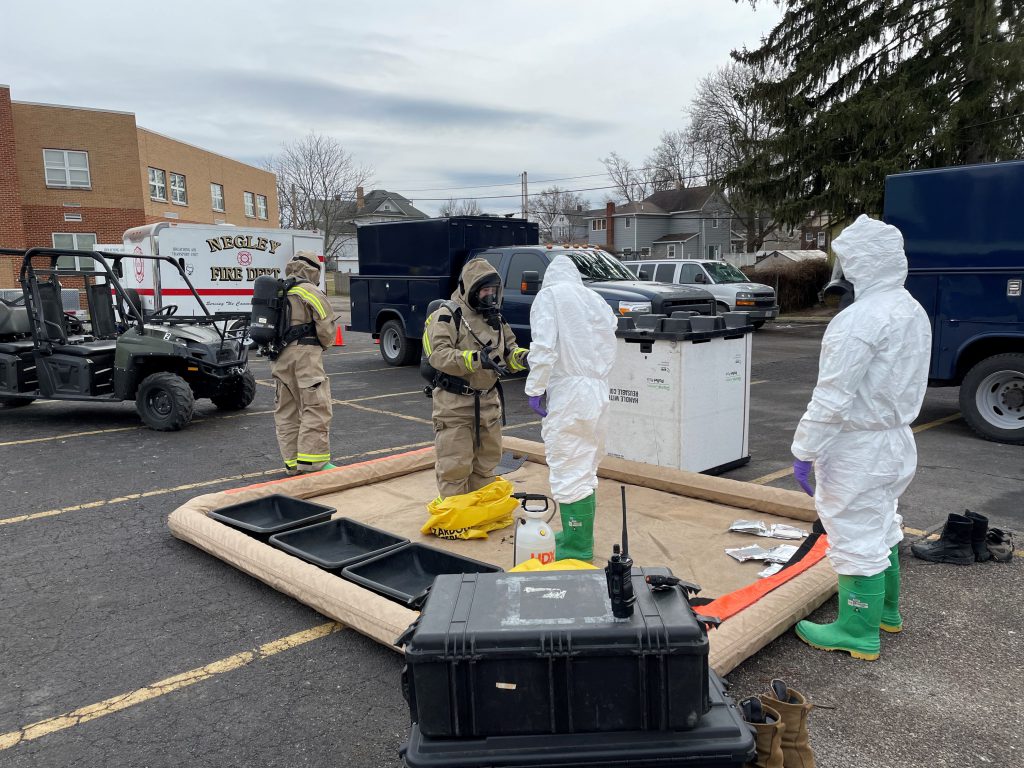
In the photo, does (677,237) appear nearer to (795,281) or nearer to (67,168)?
(795,281)

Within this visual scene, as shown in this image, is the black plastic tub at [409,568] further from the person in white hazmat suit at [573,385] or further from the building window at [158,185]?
the building window at [158,185]

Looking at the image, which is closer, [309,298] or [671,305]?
[309,298]

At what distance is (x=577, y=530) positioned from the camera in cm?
434

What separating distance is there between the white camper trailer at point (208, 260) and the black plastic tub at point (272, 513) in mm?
15531

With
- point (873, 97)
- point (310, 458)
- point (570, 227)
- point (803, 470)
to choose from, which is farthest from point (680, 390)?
point (570, 227)

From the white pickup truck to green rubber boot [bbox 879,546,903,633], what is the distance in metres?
14.7

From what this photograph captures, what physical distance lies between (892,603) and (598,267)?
8127 mm

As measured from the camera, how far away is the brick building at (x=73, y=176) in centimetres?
2773

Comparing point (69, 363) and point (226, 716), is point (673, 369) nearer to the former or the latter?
point (226, 716)

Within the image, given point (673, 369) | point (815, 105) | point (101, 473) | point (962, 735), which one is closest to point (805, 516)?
point (673, 369)

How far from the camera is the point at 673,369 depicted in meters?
5.90

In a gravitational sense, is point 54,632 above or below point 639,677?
below

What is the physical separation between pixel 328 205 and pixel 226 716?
158 ft

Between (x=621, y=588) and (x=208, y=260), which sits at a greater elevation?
(x=208, y=260)
